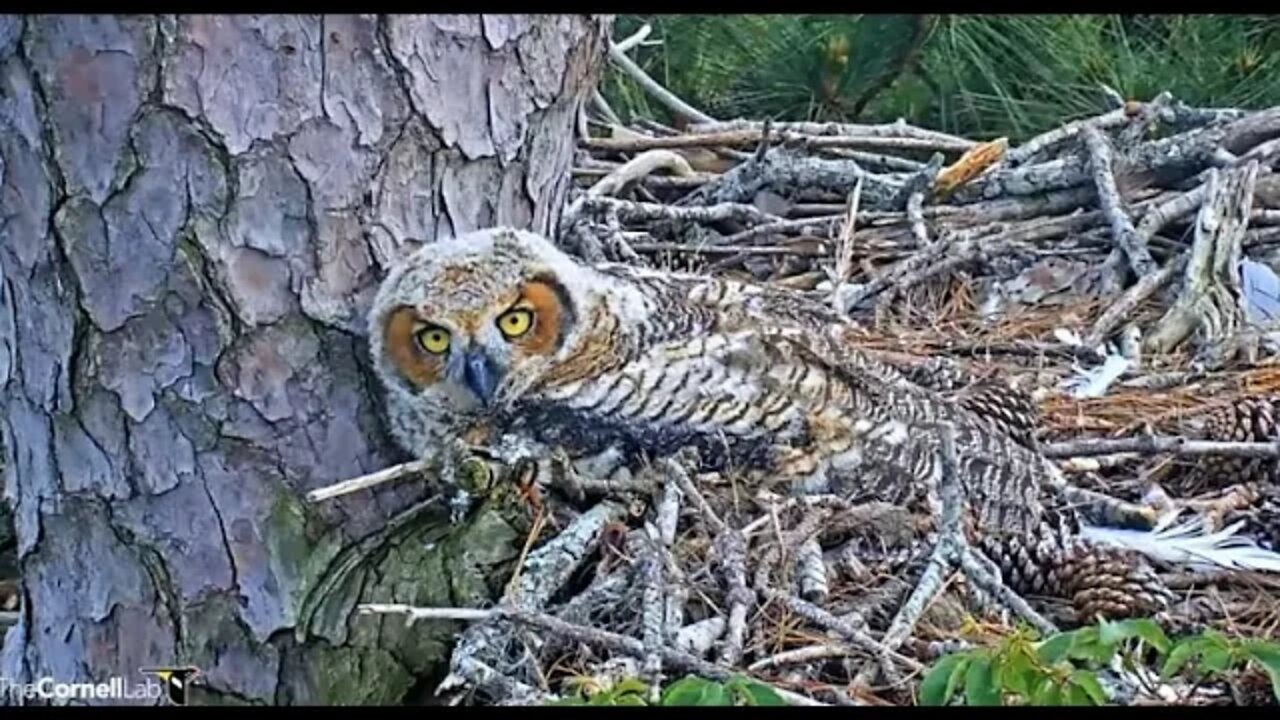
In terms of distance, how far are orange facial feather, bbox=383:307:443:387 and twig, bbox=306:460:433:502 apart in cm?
20

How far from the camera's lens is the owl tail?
2.47 metres

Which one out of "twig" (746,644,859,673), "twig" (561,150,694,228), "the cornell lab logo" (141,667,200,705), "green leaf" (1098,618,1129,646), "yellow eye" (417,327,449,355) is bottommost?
"the cornell lab logo" (141,667,200,705)

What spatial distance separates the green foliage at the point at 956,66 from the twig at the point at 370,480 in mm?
3126

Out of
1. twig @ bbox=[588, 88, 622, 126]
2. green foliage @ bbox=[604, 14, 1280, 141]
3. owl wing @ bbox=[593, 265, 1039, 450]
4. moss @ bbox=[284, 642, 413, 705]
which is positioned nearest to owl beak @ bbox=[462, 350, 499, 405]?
owl wing @ bbox=[593, 265, 1039, 450]

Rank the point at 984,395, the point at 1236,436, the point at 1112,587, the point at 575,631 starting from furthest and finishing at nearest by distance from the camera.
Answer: the point at 984,395, the point at 1236,436, the point at 1112,587, the point at 575,631

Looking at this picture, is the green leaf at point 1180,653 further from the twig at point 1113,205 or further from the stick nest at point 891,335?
the twig at point 1113,205

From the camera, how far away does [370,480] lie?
2.23 meters

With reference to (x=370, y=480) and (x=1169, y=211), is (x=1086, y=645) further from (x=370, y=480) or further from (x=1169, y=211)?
(x=1169, y=211)

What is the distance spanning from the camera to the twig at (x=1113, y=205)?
11.6 feet

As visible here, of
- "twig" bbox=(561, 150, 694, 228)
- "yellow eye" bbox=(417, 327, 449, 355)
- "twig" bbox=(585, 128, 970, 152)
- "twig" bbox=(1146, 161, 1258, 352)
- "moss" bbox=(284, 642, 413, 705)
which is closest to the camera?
"moss" bbox=(284, 642, 413, 705)

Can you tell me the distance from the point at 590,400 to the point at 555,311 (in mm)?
139

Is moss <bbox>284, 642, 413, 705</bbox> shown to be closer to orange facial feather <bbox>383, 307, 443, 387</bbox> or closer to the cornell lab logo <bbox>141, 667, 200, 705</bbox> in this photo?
the cornell lab logo <bbox>141, 667, 200, 705</bbox>

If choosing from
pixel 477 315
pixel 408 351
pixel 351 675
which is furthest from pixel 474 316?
pixel 351 675

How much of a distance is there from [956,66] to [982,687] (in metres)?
4.03
